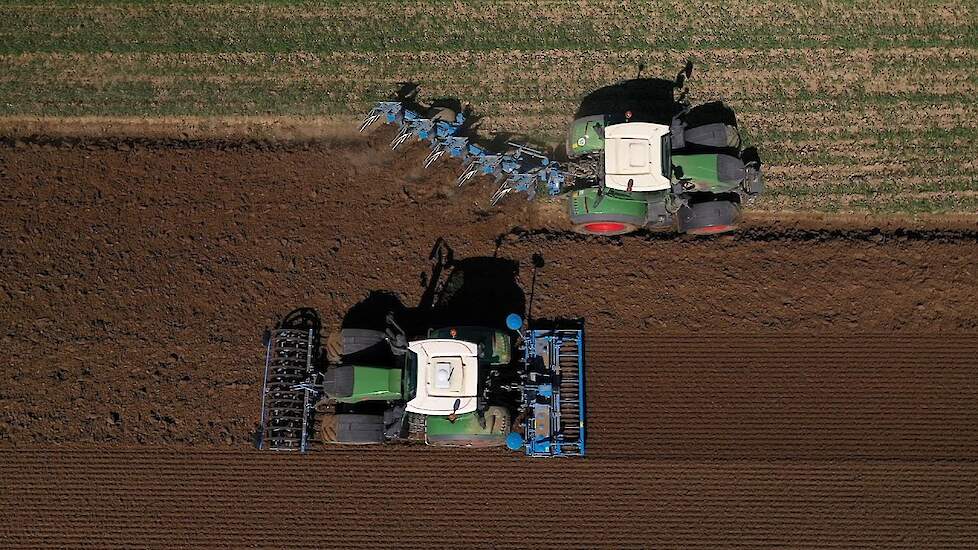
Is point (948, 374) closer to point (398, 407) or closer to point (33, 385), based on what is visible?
point (398, 407)

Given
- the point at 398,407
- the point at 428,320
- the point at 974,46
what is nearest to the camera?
the point at 398,407

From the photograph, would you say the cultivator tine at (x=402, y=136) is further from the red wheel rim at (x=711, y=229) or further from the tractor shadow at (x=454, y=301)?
the red wheel rim at (x=711, y=229)

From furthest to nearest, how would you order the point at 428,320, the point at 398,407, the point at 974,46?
the point at 974,46
the point at 428,320
the point at 398,407

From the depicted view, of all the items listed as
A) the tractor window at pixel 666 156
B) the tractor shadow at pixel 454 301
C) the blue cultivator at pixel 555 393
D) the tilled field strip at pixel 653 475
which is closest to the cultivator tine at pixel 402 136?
the tractor shadow at pixel 454 301

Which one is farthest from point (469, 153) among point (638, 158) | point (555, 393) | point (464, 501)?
point (464, 501)

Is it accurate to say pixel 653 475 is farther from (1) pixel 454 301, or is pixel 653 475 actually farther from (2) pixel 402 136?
(2) pixel 402 136

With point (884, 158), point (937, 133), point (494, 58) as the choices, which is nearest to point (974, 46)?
point (937, 133)

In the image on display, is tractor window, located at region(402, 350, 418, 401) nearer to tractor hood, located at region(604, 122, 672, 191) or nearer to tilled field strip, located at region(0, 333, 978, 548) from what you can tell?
tilled field strip, located at region(0, 333, 978, 548)

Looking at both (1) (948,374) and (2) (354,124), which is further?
(2) (354,124)
